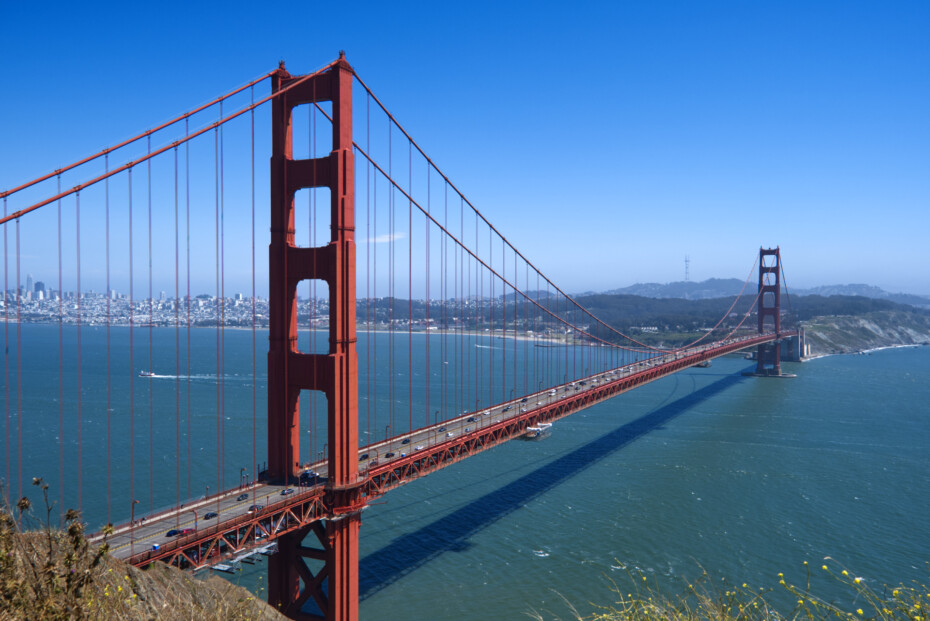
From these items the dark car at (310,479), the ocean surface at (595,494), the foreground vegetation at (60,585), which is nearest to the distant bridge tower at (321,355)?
the dark car at (310,479)

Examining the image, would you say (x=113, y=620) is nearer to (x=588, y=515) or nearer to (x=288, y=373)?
(x=288, y=373)

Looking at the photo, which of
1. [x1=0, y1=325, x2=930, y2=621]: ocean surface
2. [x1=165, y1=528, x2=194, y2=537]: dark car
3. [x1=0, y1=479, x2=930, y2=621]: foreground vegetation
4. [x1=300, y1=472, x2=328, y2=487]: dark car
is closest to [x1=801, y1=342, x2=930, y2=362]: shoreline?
[x1=0, y1=325, x2=930, y2=621]: ocean surface

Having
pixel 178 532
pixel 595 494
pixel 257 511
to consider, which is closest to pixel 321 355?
pixel 257 511

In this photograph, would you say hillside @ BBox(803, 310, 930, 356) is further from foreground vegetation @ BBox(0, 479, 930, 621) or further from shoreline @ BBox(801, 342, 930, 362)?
foreground vegetation @ BBox(0, 479, 930, 621)

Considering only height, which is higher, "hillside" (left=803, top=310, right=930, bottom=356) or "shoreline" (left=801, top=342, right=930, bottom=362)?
"hillside" (left=803, top=310, right=930, bottom=356)

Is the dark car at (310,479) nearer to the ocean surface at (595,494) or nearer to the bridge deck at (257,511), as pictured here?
the bridge deck at (257,511)
